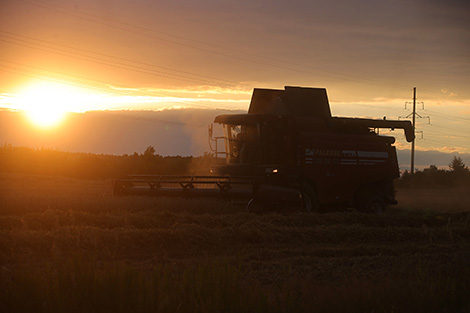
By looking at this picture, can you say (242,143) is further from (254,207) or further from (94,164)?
(94,164)

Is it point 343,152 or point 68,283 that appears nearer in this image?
point 68,283

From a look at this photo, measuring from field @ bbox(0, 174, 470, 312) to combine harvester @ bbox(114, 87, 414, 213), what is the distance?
113cm

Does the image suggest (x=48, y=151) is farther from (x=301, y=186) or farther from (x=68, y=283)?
(x=68, y=283)

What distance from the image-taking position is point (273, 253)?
10.6 metres

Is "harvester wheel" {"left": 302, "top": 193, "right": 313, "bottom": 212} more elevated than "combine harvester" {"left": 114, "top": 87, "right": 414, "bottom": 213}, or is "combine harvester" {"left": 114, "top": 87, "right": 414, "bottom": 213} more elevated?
"combine harvester" {"left": 114, "top": 87, "right": 414, "bottom": 213}

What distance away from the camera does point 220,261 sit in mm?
8227

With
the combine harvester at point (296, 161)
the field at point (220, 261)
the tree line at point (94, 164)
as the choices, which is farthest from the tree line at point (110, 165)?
the field at point (220, 261)

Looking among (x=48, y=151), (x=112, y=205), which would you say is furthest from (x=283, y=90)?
(x=48, y=151)

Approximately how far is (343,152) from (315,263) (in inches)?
375

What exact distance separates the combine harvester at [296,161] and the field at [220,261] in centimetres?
113

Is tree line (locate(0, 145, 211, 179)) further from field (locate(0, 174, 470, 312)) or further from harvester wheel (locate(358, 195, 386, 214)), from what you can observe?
field (locate(0, 174, 470, 312))

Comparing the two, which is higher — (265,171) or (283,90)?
(283,90)

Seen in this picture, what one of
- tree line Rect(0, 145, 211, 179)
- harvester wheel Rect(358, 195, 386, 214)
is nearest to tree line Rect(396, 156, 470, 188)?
tree line Rect(0, 145, 211, 179)

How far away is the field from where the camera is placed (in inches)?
243
